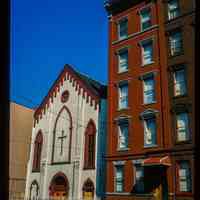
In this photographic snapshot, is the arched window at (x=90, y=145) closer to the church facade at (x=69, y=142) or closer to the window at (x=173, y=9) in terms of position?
the church facade at (x=69, y=142)

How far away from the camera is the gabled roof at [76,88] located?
104 feet

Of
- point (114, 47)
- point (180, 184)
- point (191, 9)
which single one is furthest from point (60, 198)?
point (191, 9)

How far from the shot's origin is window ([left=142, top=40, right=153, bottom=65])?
2700 centimetres

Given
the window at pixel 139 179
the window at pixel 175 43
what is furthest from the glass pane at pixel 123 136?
the window at pixel 175 43

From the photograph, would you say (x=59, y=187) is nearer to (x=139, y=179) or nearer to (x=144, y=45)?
(x=139, y=179)

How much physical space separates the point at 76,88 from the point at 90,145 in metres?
6.48

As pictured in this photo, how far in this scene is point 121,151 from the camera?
26.5 m

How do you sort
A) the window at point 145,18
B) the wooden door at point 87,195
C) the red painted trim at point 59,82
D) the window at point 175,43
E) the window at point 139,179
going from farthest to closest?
the red painted trim at point 59,82
the wooden door at point 87,195
the window at point 145,18
the window at point 175,43
the window at point 139,179

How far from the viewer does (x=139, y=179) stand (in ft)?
80.7

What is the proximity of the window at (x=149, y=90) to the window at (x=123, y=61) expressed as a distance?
9.02 ft

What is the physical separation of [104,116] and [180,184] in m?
10.9

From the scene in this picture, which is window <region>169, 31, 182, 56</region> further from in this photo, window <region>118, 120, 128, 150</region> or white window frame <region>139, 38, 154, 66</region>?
window <region>118, 120, 128, 150</region>

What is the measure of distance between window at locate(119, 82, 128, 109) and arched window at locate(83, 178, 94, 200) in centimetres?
751

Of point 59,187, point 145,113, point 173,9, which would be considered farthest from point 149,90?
point 59,187
